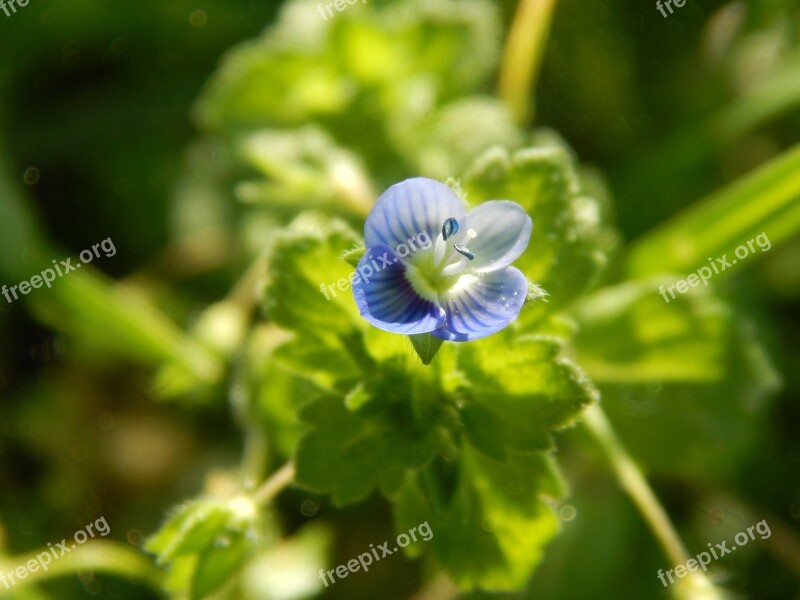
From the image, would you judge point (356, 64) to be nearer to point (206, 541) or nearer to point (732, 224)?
point (732, 224)

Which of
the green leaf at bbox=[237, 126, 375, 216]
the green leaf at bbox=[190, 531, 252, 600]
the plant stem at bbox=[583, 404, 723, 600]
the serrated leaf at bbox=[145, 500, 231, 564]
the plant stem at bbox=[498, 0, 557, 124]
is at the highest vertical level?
the plant stem at bbox=[498, 0, 557, 124]

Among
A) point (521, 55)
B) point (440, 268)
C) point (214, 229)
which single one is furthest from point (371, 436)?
point (521, 55)

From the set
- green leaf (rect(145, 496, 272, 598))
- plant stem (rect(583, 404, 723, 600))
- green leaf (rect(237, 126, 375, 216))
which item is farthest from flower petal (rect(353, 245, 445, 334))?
green leaf (rect(237, 126, 375, 216))

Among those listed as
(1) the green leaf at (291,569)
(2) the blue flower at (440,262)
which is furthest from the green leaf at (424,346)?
(1) the green leaf at (291,569)

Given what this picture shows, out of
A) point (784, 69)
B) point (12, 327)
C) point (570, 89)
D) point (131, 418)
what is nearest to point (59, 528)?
point (131, 418)

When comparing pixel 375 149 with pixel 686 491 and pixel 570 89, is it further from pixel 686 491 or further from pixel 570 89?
pixel 686 491

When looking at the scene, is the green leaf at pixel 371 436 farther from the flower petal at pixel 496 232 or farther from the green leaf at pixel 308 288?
the flower petal at pixel 496 232

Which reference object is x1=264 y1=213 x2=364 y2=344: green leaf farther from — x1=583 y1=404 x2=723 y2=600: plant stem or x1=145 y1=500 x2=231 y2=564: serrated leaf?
x1=583 y1=404 x2=723 y2=600: plant stem
